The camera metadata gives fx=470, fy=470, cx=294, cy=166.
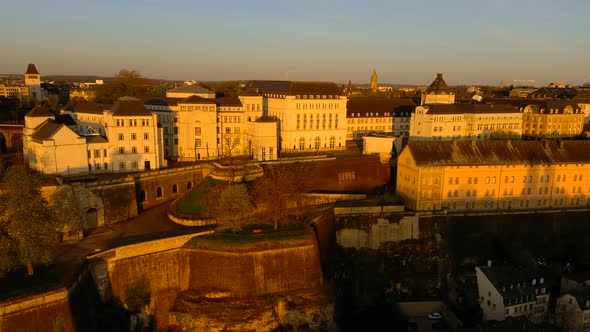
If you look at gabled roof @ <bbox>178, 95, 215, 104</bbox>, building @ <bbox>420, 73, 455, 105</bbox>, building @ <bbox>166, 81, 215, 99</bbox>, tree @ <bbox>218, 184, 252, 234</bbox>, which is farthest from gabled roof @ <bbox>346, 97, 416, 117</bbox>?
tree @ <bbox>218, 184, 252, 234</bbox>

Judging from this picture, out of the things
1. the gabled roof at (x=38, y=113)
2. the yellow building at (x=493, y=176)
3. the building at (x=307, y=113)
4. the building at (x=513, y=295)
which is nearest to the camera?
the building at (x=513, y=295)

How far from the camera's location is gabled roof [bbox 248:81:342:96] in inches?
2591

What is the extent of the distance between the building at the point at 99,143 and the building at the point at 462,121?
128 feet

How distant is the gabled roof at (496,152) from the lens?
154 feet

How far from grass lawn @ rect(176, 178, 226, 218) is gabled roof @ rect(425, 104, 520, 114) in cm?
3794

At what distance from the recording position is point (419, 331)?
3731 cm

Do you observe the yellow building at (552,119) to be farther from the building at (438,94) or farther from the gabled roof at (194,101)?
the gabled roof at (194,101)

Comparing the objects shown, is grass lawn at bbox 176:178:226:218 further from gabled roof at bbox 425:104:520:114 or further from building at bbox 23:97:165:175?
gabled roof at bbox 425:104:520:114

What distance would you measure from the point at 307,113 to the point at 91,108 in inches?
1105

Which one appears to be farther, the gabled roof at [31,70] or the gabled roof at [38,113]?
the gabled roof at [31,70]

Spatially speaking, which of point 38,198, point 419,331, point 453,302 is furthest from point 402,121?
point 38,198

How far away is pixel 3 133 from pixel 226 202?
40.5 m

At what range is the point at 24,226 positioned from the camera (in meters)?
29.1

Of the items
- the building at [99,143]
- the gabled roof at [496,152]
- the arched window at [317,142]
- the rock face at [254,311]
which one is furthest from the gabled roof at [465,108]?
the rock face at [254,311]
